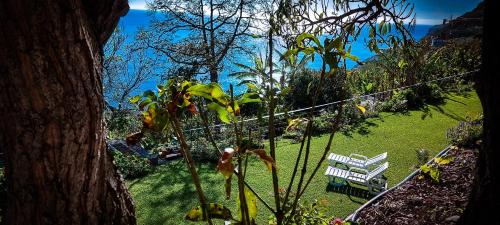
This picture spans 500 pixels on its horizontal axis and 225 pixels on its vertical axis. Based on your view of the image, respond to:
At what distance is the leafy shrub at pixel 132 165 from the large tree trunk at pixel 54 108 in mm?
6453

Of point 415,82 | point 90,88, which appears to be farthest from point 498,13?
point 415,82

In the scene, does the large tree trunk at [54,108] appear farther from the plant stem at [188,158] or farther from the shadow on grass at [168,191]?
the shadow on grass at [168,191]

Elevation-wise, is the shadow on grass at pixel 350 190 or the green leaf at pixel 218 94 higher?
the green leaf at pixel 218 94

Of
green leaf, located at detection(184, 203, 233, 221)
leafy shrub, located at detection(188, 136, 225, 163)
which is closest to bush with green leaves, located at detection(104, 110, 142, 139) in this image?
leafy shrub, located at detection(188, 136, 225, 163)

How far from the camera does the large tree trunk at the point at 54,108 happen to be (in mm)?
Answer: 1108

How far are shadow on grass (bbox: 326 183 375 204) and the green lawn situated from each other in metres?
0.09

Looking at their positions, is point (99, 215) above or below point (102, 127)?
below

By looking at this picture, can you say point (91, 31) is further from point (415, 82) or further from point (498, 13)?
point (415, 82)

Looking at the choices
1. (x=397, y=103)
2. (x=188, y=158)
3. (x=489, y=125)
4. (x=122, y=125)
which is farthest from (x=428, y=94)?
(x=188, y=158)

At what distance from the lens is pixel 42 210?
1.30 metres

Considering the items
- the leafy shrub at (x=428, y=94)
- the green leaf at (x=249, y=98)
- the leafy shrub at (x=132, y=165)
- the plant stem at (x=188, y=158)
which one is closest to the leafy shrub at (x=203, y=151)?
the leafy shrub at (x=132, y=165)

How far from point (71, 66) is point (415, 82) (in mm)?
15107

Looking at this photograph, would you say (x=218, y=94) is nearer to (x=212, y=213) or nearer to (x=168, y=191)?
(x=212, y=213)

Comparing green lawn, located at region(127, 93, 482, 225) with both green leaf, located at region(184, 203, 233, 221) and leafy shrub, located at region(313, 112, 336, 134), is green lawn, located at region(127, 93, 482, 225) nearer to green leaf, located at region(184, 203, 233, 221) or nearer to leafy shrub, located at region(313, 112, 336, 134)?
leafy shrub, located at region(313, 112, 336, 134)
